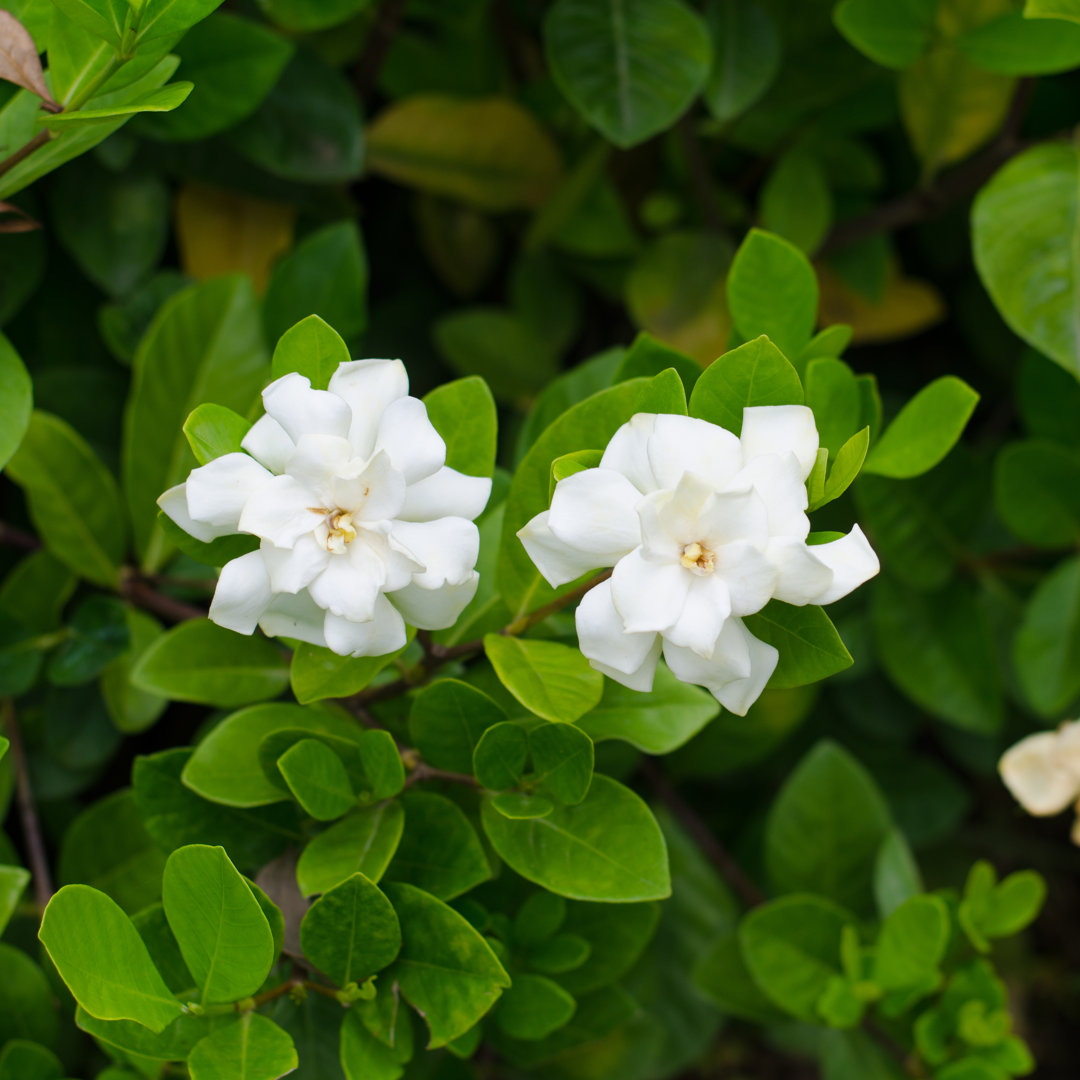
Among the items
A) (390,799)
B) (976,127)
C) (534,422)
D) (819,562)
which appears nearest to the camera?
(819,562)

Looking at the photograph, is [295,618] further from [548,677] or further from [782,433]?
[782,433]

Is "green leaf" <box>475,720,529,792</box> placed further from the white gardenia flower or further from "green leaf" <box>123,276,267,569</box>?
"green leaf" <box>123,276,267,569</box>

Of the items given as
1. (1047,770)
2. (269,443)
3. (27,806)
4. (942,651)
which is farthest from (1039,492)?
(27,806)

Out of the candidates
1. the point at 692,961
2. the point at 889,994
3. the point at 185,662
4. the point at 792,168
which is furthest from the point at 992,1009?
the point at 792,168

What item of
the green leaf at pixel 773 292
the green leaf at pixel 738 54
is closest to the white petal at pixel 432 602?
the green leaf at pixel 773 292

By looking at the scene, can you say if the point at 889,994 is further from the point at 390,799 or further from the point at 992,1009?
the point at 390,799

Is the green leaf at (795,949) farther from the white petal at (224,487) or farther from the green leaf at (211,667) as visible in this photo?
the white petal at (224,487)
